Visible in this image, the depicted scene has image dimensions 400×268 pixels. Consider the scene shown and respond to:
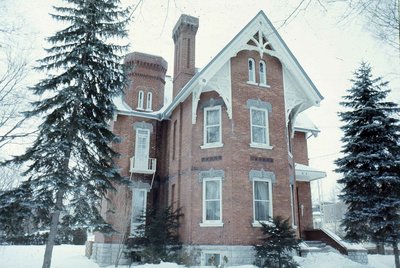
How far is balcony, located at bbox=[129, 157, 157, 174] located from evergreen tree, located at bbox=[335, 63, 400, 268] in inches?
381

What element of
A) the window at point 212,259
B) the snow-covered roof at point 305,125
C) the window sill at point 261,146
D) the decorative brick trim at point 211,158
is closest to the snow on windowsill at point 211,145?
the decorative brick trim at point 211,158

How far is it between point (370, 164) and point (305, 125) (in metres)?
7.98

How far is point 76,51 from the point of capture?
44.0 feet

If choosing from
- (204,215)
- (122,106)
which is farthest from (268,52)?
(122,106)

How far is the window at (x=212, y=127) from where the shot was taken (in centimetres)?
1675

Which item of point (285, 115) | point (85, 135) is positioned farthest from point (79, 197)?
point (285, 115)

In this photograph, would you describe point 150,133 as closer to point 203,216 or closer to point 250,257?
point 203,216

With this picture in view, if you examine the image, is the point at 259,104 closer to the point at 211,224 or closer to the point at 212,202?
the point at 212,202

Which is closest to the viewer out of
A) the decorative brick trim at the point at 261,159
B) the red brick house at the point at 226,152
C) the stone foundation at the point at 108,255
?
the red brick house at the point at 226,152

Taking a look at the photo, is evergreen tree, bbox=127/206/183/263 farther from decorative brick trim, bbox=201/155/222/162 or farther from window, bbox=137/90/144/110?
window, bbox=137/90/144/110

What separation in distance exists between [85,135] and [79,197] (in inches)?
91.0

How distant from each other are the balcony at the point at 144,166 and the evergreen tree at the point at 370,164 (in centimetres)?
967

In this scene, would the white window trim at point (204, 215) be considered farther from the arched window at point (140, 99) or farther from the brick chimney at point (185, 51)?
the arched window at point (140, 99)

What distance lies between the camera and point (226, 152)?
1609 centimetres
